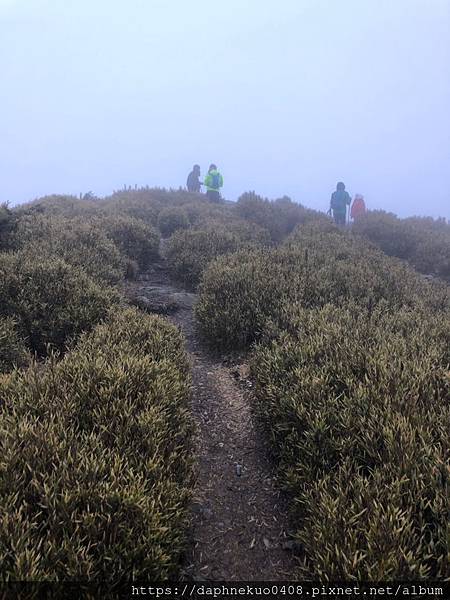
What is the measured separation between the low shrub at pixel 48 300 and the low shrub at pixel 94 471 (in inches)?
68.7

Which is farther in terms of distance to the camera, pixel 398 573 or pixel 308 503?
pixel 308 503

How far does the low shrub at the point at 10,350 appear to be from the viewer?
5441 mm

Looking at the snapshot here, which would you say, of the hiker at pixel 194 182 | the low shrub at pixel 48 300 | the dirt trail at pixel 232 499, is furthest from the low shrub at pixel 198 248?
the hiker at pixel 194 182

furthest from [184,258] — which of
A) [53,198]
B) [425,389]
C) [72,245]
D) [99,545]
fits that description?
[53,198]

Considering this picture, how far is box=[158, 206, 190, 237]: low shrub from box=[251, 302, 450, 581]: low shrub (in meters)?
13.0

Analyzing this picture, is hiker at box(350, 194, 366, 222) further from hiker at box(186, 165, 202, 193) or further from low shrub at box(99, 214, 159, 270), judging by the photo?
low shrub at box(99, 214, 159, 270)

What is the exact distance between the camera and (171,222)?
18375mm

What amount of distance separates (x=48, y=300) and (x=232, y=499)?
4.68 metres

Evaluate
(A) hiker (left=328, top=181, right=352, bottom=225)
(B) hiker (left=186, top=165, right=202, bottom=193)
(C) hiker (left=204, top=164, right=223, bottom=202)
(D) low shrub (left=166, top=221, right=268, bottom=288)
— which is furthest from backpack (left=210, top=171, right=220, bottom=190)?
(D) low shrub (left=166, top=221, right=268, bottom=288)

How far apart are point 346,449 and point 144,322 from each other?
378 centimetres

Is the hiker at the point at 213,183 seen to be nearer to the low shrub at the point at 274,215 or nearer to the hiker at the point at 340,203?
the low shrub at the point at 274,215

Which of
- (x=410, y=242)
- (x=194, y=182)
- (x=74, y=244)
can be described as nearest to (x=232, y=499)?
(x=74, y=244)

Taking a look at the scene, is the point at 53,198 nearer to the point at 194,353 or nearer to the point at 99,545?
the point at 194,353

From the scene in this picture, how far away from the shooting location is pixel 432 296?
30.6 feet
